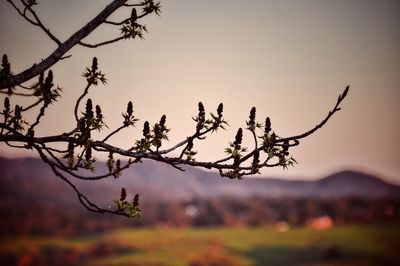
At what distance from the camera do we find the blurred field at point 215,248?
101188 mm

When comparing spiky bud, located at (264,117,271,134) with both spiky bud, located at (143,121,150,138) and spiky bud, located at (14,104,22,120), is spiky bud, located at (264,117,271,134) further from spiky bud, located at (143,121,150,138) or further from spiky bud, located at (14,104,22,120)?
spiky bud, located at (14,104,22,120)

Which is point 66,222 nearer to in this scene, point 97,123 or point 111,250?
point 111,250

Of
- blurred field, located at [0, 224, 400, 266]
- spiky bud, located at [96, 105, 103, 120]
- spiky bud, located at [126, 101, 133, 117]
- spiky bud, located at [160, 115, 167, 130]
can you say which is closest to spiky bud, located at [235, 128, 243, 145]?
spiky bud, located at [160, 115, 167, 130]

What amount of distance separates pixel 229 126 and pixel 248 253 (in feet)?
373

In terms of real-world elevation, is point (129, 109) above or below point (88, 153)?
above

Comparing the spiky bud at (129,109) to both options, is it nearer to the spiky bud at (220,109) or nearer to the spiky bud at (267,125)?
the spiky bud at (220,109)

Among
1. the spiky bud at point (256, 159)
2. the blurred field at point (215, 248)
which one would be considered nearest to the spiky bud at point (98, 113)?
the spiky bud at point (256, 159)

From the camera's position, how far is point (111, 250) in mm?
105938

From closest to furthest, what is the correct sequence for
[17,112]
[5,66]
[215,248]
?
[5,66] < [17,112] < [215,248]

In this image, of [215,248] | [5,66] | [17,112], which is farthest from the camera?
[215,248]

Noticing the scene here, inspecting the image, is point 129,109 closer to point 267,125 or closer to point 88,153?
point 88,153

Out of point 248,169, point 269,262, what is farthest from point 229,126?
point 269,262

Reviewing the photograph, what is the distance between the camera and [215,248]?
383ft

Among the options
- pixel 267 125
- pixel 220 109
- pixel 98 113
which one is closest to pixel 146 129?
pixel 98 113
